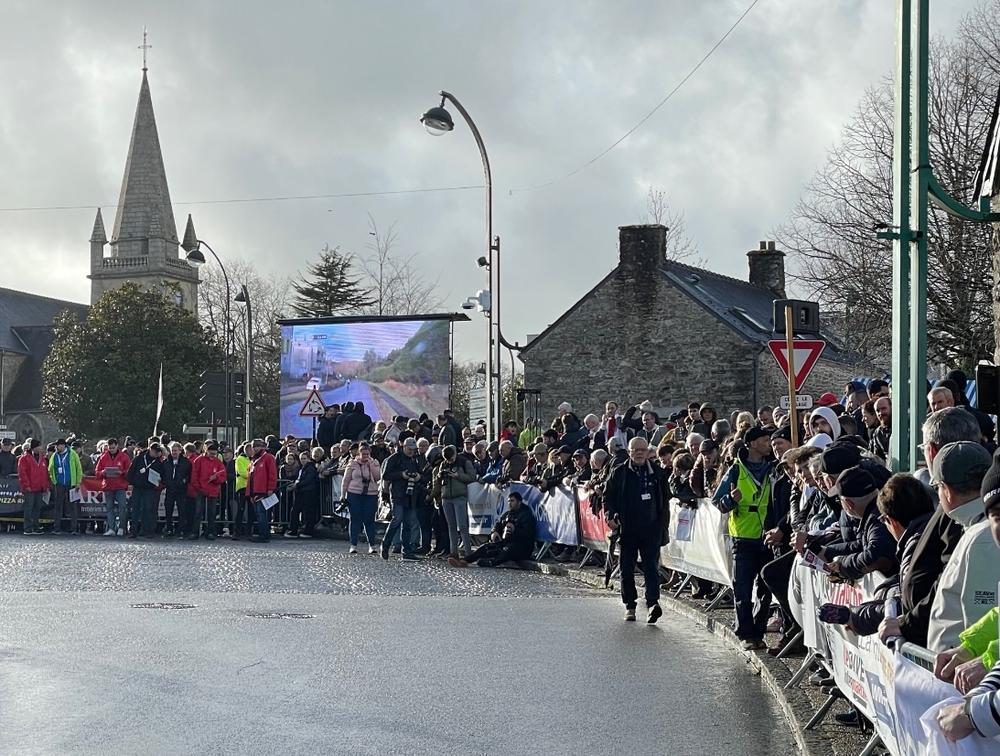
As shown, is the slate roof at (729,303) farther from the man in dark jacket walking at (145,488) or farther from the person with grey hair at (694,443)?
the person with grey hair at (694,443)

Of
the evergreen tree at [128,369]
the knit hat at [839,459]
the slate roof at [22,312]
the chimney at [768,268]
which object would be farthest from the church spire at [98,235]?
the knit hat at [839,459]

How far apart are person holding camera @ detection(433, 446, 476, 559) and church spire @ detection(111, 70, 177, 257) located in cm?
8978

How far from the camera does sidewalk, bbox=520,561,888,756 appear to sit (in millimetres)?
7625

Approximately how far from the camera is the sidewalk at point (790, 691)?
762cm

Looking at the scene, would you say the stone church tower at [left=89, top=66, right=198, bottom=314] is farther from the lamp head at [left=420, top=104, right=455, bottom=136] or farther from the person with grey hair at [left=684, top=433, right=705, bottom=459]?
the person with grey hair at [left=684, top=433, right=705, bottom=459]

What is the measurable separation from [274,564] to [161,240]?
296ft

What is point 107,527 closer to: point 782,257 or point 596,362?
point 596,362

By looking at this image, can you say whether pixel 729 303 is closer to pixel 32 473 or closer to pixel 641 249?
pixel 641 249

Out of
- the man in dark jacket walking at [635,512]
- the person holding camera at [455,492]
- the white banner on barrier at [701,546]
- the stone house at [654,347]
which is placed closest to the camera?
the white banner on barrier at [701,546]

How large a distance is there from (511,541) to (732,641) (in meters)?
9.09

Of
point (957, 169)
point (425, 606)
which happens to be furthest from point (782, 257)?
point (425, 606)

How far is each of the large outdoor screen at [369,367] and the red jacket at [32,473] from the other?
938 cm

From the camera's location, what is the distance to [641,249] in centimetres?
4553

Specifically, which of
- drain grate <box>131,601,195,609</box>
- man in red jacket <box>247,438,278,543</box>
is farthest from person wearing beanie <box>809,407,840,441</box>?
man in red jacket <box>247,438,278,543</box>
